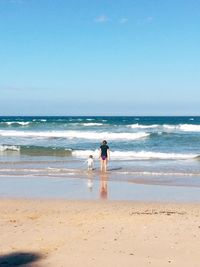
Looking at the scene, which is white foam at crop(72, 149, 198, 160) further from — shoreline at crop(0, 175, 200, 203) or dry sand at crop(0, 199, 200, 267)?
dry sand at crop(0, 199, 200, 267)

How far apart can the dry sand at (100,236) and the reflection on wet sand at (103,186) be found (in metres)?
2.20

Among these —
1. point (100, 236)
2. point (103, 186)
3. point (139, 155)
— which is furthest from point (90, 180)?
point (139, 155)

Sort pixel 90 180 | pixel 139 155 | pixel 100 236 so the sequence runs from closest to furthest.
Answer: pixel 100 236 → pixel 90 180 → pixel 139 155

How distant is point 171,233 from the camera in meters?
8.27

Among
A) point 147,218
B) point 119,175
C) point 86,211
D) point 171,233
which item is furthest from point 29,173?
point 171,233

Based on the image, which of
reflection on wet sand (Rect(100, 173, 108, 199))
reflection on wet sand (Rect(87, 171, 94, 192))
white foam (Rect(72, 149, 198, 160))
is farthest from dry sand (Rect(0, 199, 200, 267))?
white foam (Rect(72, 149, 198, 160))

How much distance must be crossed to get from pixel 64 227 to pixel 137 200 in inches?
172

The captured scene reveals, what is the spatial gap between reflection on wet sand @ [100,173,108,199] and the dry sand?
220cm

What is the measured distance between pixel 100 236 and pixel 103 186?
7.84 metres

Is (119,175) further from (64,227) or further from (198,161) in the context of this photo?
(64,227)

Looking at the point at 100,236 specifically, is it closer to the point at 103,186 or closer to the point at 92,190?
the point at 92,190

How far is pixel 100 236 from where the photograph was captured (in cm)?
812

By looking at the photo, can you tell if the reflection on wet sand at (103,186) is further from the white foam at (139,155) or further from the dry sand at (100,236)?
the white foam at (139,155)

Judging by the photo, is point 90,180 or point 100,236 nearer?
point 100,236
